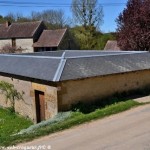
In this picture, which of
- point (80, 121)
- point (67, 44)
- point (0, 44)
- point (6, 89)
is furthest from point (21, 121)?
point (0, 44)

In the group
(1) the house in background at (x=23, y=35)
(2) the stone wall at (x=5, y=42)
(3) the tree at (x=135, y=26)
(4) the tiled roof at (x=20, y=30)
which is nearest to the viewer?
(3) the tree at (x=135, y=26)

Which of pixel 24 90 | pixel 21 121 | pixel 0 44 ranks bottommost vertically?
pixel 0 44

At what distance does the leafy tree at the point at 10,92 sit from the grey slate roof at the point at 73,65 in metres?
0.82

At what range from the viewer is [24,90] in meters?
17.4

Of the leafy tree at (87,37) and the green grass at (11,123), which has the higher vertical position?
the green grass at (11,123)

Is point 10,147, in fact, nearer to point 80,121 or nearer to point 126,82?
point 80,121

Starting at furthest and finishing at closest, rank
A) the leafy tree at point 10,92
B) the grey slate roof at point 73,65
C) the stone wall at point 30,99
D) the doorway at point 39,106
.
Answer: the leafy tree at point 10,92, the doorway at point 39,106, the grey slate roof at point 73,65, the stone wall at point 30,99

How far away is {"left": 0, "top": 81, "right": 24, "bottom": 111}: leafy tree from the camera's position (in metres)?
18.3

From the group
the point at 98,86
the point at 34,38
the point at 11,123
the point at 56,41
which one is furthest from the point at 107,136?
the point at 34,38

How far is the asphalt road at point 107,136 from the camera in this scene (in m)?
9.61

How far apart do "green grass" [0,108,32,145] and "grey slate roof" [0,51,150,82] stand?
2.45 meters

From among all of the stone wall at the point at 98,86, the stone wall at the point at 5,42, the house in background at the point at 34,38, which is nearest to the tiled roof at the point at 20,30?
the house in background at the point at 34,38

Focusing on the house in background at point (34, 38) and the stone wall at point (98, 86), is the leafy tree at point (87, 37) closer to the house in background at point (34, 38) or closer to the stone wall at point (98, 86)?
the house in background at point (34, 38)

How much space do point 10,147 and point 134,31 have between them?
1848cm
